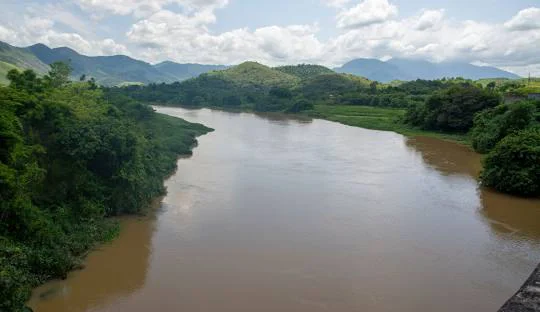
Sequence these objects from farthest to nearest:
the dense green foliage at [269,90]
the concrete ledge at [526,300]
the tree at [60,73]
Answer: the dense green foliage at [269,90]
the tree at [60,73]
the concrete ledge at [526,300]

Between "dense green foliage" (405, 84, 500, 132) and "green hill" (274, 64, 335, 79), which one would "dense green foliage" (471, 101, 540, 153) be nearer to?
"dense green foliage" (405, 84, 500, 132)

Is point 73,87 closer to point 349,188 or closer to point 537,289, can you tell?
point 349,188

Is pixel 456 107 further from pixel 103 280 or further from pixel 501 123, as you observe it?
pixel 103 280

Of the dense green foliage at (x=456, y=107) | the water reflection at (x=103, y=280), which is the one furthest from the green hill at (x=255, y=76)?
the water reflection at (x=103, y=280)

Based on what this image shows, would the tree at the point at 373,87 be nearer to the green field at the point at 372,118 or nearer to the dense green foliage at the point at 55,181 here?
the green field at the point at 372,118

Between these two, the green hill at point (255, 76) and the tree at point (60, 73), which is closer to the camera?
the tree at point (60, 73)

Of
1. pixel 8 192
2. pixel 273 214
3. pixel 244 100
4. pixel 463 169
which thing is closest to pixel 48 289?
pixel 8 192
